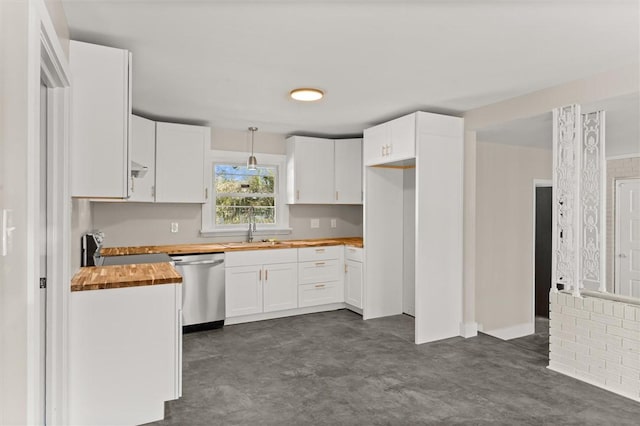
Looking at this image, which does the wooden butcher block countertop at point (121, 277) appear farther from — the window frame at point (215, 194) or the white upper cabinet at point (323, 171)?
the white upper cabinet at point (323, 171)

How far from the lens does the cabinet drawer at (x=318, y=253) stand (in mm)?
4914

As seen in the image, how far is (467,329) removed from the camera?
4148 mm

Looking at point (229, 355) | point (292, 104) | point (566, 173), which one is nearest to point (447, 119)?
point (566, 173)

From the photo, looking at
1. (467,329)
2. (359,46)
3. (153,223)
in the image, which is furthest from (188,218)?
(467,329)

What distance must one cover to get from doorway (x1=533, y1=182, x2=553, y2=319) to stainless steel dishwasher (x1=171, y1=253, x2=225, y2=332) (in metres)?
4.11

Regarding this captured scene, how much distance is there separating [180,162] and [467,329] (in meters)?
3.56

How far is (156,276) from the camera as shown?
8.25 ft

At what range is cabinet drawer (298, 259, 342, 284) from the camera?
16.1ft

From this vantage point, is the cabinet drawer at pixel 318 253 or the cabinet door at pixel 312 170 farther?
the cabinet door at pixel 312 170

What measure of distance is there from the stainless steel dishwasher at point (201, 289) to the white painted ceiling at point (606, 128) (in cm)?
315

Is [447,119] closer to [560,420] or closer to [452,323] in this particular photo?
[452,323]

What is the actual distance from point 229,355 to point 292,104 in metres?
2.40

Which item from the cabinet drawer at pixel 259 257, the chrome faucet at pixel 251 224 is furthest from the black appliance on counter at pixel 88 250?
the chrome faucet at pixel 251 224

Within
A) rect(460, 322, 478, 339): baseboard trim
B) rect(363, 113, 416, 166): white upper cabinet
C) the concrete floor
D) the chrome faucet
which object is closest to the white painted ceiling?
rect(363, 113, 416, 166): white upper cabinet
